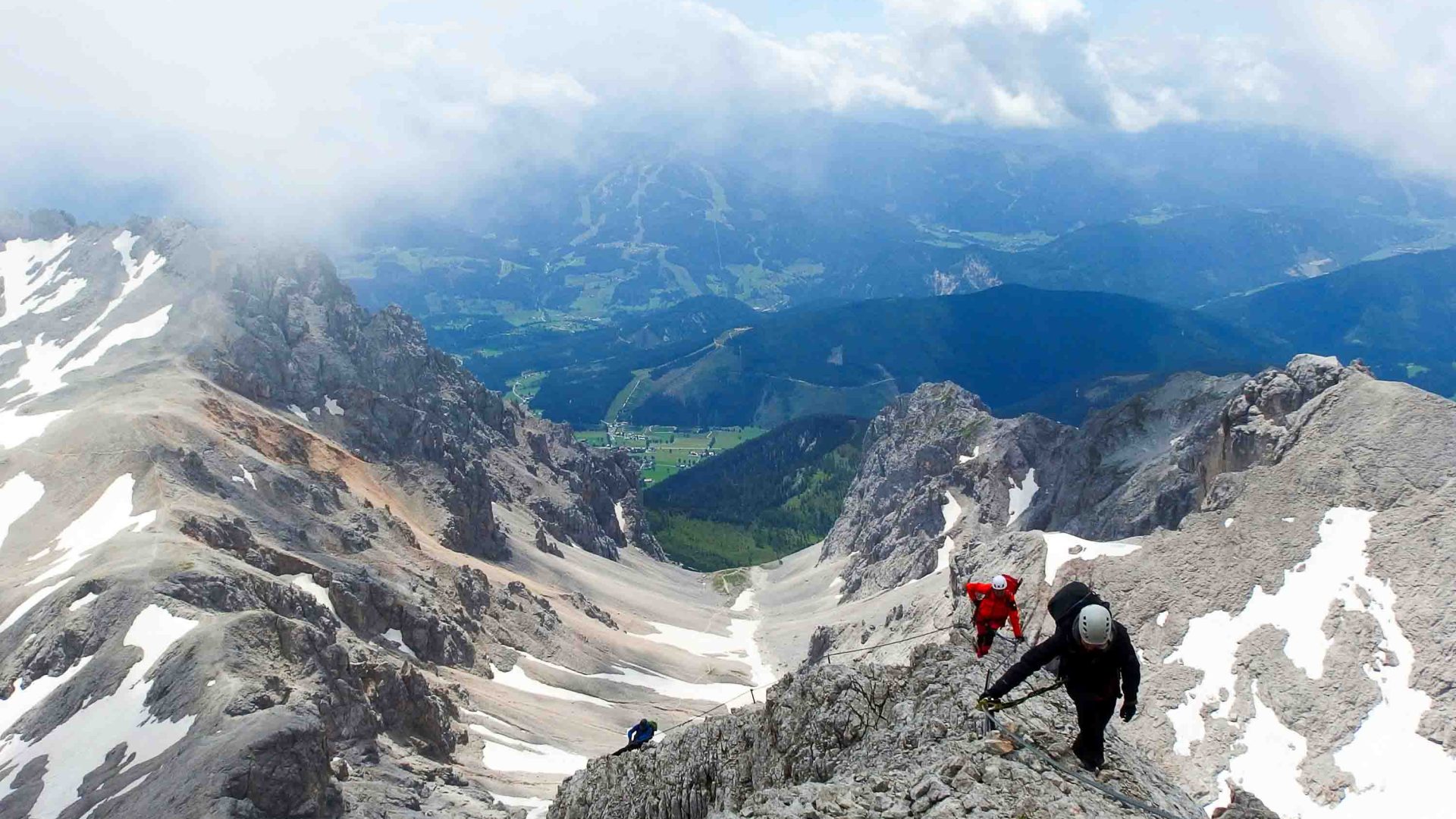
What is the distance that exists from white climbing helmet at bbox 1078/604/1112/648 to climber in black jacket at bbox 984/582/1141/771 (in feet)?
0.04

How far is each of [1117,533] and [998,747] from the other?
112 m

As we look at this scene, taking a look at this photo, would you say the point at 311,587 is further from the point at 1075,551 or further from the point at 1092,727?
the point at 1092,727

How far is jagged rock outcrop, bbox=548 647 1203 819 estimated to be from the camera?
2006 centimetres

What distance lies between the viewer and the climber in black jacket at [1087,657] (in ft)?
58.9

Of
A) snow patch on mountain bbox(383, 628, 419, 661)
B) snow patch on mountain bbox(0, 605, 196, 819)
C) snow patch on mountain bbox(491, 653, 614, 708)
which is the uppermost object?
snow patch on mountain bbox(0, 605, 196, 819)

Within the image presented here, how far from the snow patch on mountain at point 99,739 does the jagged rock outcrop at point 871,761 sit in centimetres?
3735

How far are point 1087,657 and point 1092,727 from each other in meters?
2.12

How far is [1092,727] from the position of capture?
1981cm

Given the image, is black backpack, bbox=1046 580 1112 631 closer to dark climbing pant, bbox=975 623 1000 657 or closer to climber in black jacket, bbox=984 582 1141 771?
climber in black jacket, bbox=984 582 1141 771

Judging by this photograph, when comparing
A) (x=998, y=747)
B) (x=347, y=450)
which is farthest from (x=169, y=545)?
(x=998, y=747)

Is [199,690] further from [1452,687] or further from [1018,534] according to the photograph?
[1452,687]

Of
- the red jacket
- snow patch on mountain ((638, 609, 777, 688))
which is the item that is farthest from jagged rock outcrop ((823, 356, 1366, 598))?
the red jacket

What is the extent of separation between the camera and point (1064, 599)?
1858 cm

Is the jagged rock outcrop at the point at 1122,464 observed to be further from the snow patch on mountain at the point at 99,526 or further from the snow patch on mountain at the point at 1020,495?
the snow patch on mountain at the point at 99,526
